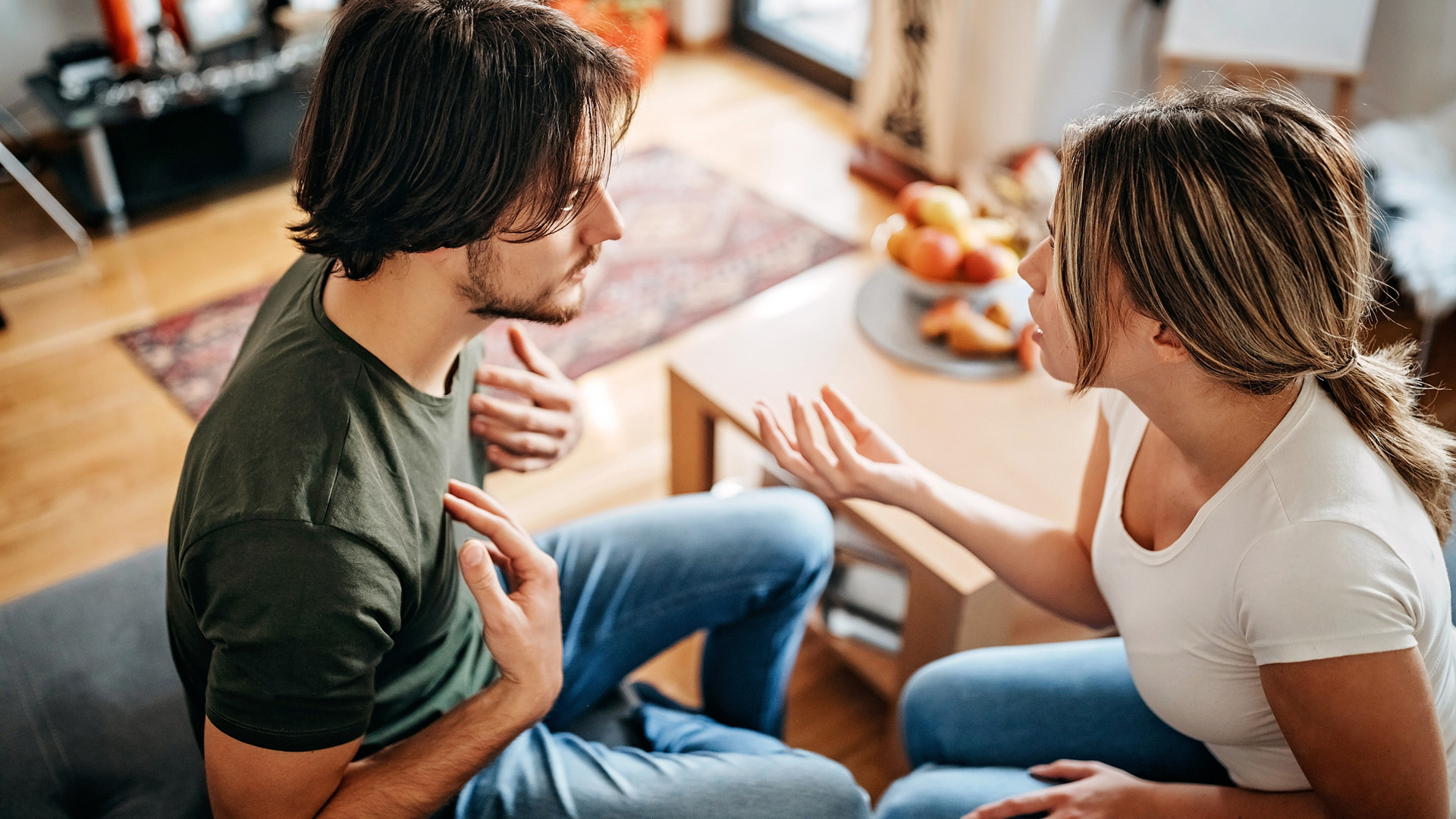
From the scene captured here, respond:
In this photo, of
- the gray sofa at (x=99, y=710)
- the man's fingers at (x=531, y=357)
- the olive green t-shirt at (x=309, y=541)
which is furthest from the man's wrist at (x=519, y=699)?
the man's fingers at (x=531, y=357)

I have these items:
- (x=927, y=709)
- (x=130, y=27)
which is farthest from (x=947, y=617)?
(x=130, y=27)

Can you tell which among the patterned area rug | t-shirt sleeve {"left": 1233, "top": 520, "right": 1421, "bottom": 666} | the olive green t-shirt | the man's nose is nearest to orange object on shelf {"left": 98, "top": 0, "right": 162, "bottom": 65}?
the patterned area rug

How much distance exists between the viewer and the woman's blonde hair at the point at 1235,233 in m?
0.85

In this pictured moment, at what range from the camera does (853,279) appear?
1.88 m

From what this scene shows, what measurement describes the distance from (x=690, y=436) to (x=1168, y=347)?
95 cm

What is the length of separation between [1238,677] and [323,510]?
0.82 metres

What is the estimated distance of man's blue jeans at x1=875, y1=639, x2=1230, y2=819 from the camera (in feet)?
3.79

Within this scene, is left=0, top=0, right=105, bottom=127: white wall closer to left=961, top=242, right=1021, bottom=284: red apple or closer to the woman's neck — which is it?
left=961, top=242, right=1021, bottom=284: red apple

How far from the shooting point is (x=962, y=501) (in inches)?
48.4

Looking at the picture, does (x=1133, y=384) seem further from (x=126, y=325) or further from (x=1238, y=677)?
(x=126, y=325)

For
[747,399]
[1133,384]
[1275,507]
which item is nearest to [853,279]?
[747,399]

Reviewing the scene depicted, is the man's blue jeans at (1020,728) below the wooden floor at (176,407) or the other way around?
the other way around

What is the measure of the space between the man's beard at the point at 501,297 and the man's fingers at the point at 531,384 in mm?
176

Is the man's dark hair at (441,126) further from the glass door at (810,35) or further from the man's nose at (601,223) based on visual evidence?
the glass door at (810,35)
